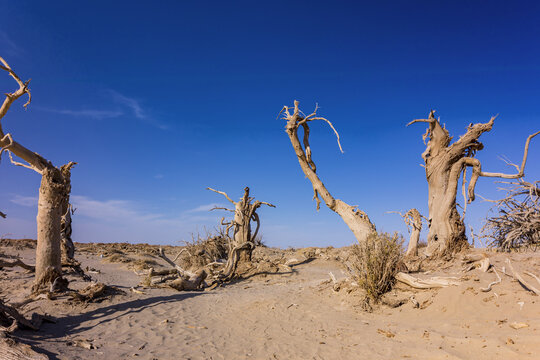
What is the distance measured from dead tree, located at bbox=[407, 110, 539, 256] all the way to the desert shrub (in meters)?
2.45

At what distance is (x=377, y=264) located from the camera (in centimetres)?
771

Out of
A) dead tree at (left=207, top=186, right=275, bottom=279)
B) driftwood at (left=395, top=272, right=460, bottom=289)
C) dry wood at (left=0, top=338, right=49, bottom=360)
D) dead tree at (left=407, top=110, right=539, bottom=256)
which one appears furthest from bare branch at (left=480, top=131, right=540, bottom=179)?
dry wood at (left=0, top=338, right=49, bottom=360)

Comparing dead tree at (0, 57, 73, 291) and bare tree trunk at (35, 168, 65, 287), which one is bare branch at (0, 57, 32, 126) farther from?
bare tree trunk at (35, 168, 65, 287)

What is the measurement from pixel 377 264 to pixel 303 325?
7.20 feet

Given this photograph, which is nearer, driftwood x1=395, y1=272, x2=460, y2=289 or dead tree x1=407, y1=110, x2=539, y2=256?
driftwood x1=395, y1=272, x2=460, y2=289

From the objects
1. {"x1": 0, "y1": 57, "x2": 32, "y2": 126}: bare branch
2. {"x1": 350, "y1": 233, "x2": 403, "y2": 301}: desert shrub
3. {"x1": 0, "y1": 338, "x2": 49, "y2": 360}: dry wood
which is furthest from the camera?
{"x1": 350, "y1": 233, "x2": 403, "y2": 301}: desert shrub

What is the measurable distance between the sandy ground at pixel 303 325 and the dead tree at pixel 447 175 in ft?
5.06

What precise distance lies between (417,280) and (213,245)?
10385mm

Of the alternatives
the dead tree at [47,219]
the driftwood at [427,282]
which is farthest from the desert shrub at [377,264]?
the dead tree at [47,219]

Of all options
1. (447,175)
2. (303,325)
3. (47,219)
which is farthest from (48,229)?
(447,175)

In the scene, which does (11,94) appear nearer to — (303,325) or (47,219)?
(47,219)

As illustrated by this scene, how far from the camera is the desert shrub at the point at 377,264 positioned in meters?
7.64

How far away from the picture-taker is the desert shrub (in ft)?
25.1

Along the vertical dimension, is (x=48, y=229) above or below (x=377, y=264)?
above
